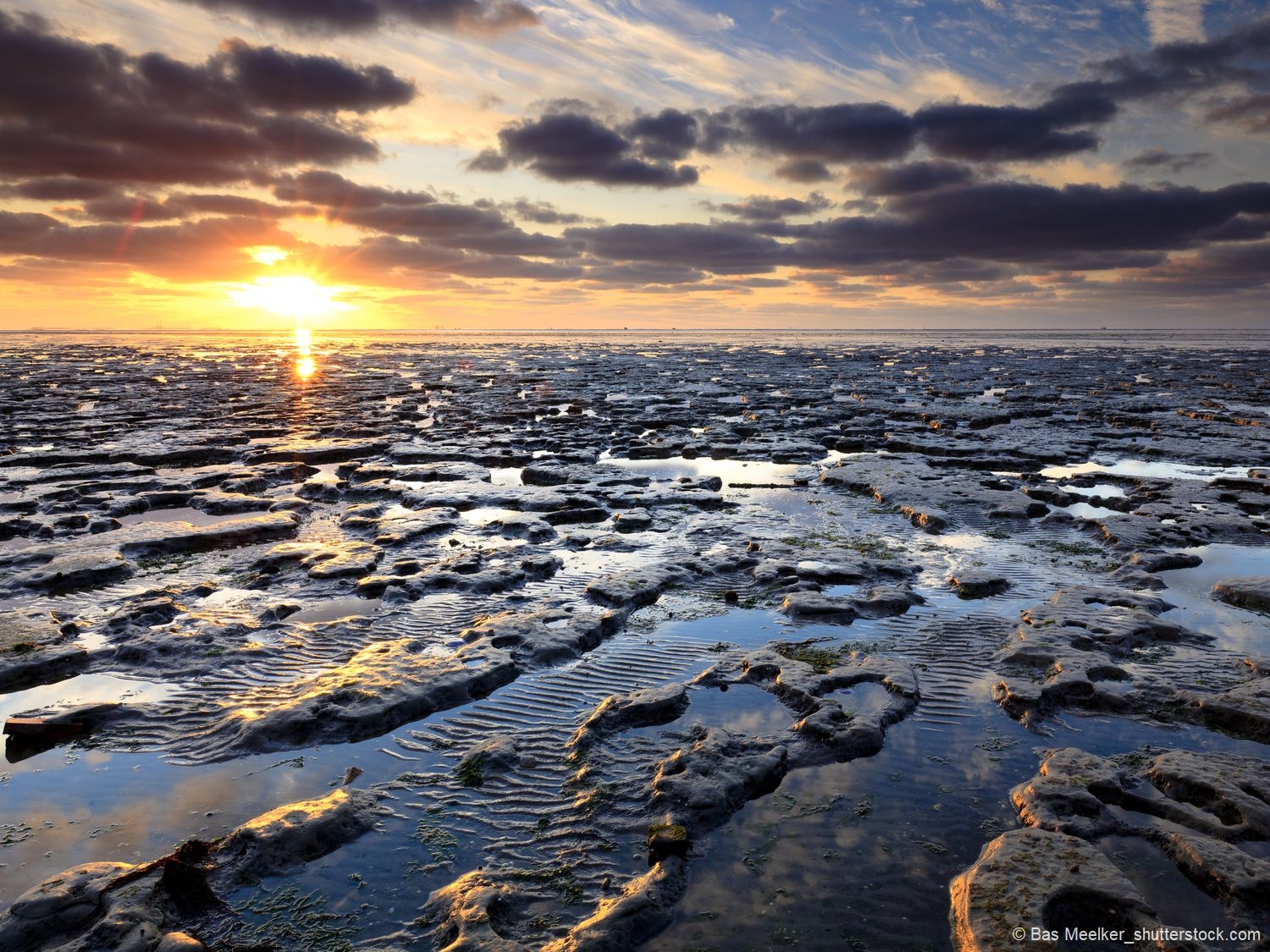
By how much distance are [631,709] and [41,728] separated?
4.05m

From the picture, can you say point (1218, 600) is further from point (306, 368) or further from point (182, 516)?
point (306, 368)

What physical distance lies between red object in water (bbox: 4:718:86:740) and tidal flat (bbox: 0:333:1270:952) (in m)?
0.03

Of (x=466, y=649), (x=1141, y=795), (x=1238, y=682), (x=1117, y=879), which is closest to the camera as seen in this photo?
(x=1117, y=879)

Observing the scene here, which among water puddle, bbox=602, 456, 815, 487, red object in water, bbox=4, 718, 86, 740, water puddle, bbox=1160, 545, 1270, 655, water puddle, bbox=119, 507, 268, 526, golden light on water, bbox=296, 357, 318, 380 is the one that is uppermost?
golden light on water, bbox=296, 357, 318, 380

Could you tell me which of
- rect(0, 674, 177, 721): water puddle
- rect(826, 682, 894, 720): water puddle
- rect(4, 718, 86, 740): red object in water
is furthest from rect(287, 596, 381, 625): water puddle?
rect(826, 682, 894, 720): water puddle

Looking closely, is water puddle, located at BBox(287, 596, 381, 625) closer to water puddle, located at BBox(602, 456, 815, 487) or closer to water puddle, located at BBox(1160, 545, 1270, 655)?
water puddle, located at BBox(602, 456, 815, 487)

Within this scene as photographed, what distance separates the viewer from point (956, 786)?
4227 mm

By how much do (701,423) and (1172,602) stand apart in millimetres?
13436

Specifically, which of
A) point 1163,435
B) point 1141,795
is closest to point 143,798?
point 1141,795

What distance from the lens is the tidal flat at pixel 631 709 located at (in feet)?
11.0

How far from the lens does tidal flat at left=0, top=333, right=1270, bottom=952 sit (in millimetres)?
3354

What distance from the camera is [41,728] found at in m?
4.85

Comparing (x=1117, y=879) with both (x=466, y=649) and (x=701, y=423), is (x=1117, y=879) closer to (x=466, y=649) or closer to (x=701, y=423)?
(x=466, y=649)

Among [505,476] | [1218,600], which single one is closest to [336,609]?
[505,476]
